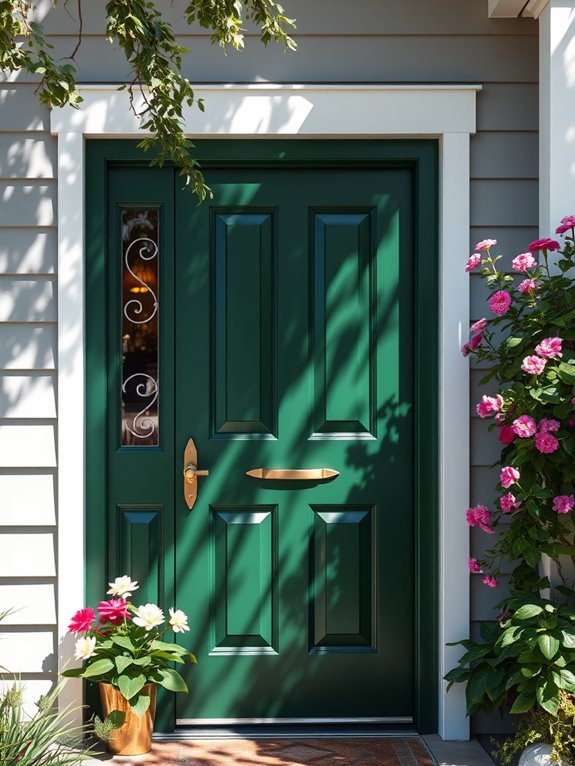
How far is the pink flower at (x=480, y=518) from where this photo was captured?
3049 mm

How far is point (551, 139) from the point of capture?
3.03m

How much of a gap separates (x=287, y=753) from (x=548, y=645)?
1.04 m

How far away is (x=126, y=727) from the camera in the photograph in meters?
3.09

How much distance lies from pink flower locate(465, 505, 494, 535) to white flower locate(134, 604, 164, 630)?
1.13m

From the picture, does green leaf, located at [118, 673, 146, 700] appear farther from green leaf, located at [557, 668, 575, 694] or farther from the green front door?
green leaf, located at [557, 668, 575, 694]

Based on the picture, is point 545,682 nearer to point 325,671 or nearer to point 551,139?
point 325,671

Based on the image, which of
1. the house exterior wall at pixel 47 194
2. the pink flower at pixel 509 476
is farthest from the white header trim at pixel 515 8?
the pink flower at pixel 509 476

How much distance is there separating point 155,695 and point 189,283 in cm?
151

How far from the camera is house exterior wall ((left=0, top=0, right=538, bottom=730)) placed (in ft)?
10.7

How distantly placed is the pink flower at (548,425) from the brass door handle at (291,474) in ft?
2.86

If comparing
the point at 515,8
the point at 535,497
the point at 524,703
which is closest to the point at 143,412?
the point at 535,497

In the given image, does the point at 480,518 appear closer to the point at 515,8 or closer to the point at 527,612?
the point at 527,612

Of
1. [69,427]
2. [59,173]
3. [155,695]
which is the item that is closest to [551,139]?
[59,173]

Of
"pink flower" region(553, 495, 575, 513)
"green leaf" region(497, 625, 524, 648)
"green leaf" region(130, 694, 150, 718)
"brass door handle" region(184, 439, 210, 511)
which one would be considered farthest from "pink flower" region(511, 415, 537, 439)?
"green leaf" region(130, 694, 150, 718)
